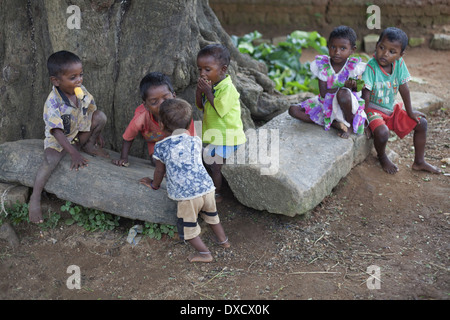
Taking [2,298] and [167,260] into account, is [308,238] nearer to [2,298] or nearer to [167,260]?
[167,260]

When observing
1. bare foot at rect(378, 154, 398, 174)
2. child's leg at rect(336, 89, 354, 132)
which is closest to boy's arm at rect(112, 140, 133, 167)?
child's leg at rect(336, 89, 354, 132)

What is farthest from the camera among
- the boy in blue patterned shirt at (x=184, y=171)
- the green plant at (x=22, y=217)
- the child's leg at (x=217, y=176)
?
the child's leg at (x=217, y=176)

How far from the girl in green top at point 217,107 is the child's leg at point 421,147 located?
1755 millimetres

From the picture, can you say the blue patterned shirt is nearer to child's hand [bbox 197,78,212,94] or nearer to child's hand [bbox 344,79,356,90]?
child's hand [bbox 197,78,212,94]

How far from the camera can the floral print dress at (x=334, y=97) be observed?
4.07 meters

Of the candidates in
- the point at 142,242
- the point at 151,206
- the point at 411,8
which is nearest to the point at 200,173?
the point at 151,206

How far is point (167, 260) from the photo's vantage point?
11.1 feet

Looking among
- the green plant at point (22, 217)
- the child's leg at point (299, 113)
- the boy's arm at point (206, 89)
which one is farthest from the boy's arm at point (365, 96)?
the green plant at point (22, 217)

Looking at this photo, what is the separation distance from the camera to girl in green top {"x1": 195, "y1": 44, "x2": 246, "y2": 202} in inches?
143

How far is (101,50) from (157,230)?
156 cm

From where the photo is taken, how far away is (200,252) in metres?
3.38

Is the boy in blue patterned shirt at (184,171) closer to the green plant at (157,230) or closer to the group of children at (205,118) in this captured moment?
the group of children at (205,118)

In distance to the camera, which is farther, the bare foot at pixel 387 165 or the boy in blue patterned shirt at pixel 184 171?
the bare foot at pixel 387 165

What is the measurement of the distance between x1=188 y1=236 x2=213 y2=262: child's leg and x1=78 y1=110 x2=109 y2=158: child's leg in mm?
1114
